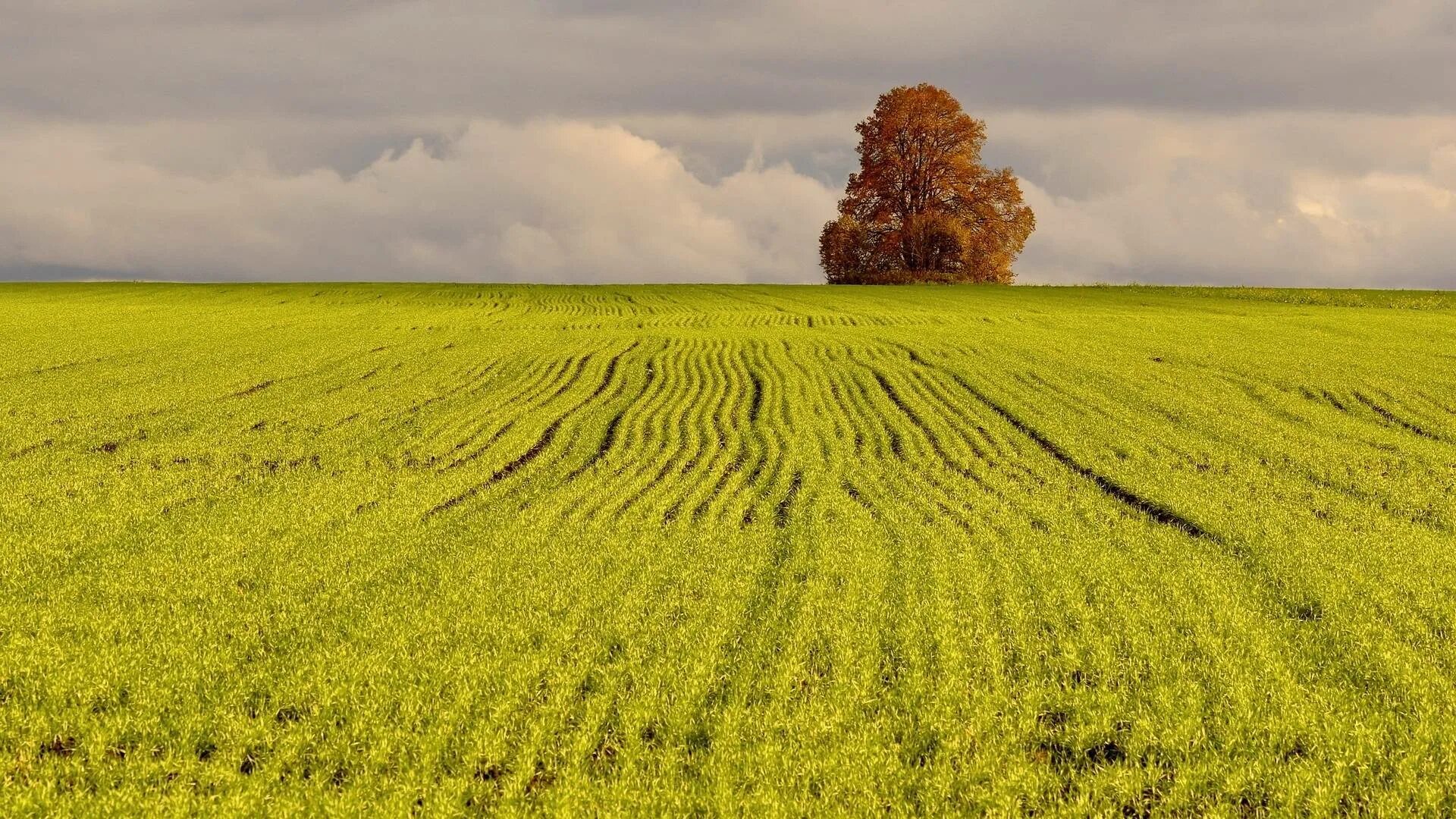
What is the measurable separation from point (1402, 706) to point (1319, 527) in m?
7.03

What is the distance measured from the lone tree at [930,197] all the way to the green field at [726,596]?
47.5 metres

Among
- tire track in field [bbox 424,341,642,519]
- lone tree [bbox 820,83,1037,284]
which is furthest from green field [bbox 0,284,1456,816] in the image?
lone tree [bbox 820,83,1037,284]

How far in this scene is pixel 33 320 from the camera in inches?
1708

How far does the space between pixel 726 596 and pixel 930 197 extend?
69.2 metres

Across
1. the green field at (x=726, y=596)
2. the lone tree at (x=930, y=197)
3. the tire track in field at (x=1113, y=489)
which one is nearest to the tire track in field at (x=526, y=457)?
the green field at (x=726, y=596)

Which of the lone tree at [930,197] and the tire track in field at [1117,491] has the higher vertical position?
the lone tree at [930,197]

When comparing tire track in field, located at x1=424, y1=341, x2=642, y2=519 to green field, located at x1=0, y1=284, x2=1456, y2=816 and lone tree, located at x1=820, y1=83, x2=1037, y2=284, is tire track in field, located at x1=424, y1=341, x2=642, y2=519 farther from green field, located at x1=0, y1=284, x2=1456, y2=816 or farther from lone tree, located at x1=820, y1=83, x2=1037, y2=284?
lone tree, located at x1=820, y1=83, x2=1037, y2=284

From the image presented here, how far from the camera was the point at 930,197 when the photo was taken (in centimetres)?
7506

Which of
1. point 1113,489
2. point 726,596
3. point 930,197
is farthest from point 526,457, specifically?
point 930,197

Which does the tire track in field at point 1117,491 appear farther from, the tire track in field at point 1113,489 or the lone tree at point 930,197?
the lone tree at point 930,197

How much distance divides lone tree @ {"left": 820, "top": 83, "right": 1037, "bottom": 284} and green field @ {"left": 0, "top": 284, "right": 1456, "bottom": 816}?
47.5 meters

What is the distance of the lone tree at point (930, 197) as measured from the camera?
242 ft

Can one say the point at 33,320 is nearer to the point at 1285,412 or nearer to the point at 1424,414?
the point at 1285,412

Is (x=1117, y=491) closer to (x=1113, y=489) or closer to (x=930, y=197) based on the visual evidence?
(x=1113, y=489)
